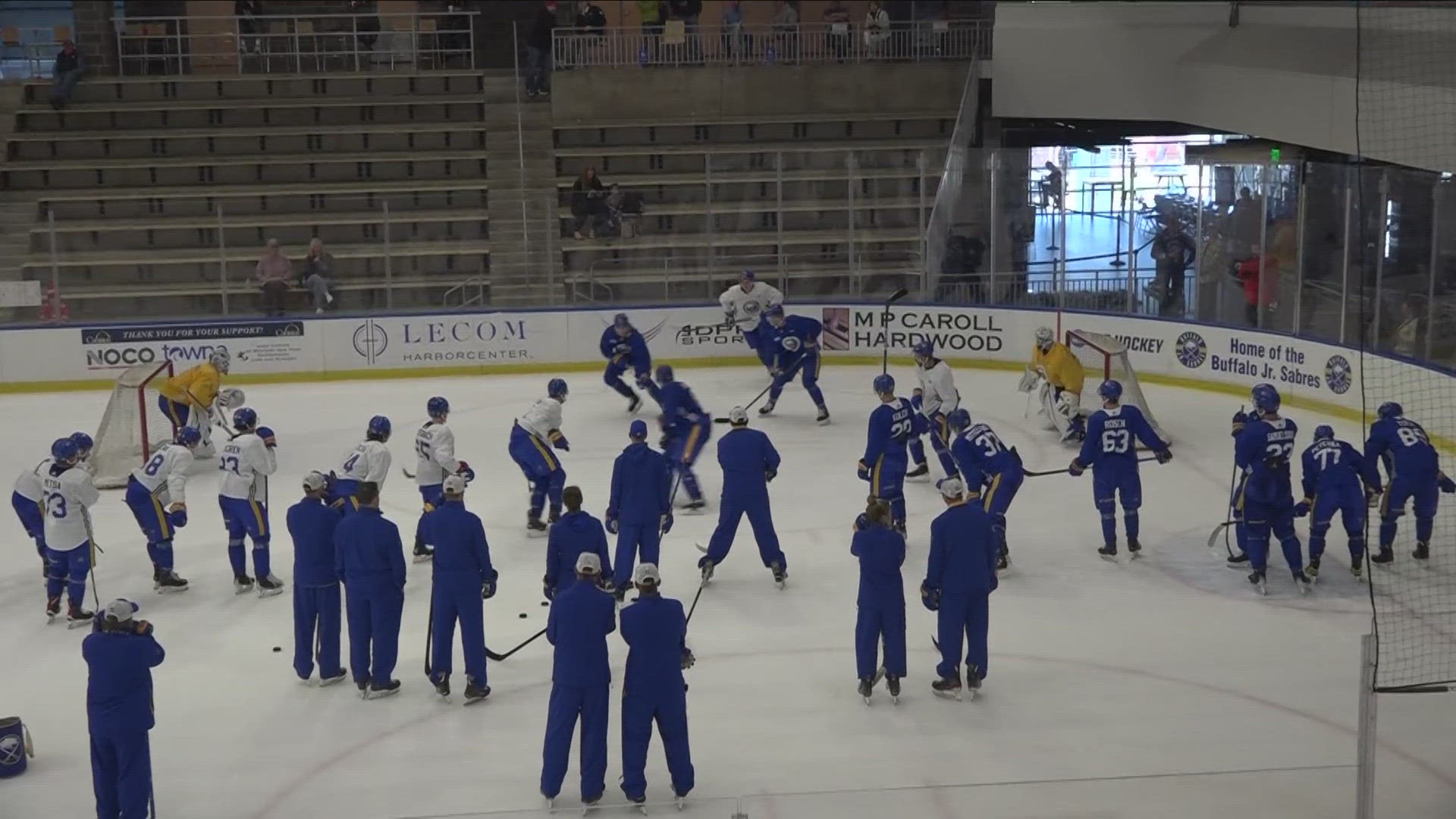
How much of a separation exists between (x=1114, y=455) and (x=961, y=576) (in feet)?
10.5

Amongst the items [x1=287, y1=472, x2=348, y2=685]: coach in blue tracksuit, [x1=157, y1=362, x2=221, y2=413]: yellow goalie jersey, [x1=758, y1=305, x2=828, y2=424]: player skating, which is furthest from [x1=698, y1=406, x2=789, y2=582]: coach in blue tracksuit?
[x1=157, y1=362, x2=221, y2=413]: yellow goalie jersey

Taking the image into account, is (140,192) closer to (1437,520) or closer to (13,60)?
(13,60)

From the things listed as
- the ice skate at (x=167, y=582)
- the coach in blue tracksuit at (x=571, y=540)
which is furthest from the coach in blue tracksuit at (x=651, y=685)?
the ice skate at (x=167, y=582)

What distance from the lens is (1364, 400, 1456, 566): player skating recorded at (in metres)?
11.9

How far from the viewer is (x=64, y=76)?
2494 cm

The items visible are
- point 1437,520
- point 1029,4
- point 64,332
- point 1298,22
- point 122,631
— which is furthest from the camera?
point 1029,4

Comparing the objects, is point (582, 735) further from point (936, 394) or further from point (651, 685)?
point (936, 394)

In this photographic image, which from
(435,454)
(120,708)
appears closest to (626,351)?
(435,454)

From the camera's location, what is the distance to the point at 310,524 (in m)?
9.89

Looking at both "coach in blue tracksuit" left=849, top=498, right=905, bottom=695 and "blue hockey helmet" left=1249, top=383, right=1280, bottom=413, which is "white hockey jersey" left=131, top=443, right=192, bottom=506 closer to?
"coach in blue tracksuit" left=849, top=498, right=905, bottom=695

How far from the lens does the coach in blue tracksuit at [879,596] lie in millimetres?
9492

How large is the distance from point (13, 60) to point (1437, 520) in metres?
21.9

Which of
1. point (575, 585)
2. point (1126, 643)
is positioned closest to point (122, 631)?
point (575, 585)

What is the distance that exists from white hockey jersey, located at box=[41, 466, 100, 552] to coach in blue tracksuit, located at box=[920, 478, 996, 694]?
5.53 m
